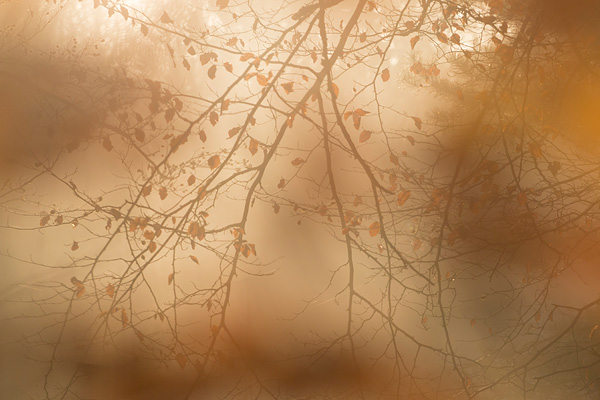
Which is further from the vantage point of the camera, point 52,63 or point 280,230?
point 280,230

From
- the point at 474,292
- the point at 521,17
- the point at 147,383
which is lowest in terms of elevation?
the point at 147,383

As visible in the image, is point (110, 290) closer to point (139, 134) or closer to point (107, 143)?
point (139, 134)

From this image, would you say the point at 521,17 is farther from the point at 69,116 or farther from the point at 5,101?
the point at 5,101

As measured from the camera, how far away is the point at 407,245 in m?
9.14

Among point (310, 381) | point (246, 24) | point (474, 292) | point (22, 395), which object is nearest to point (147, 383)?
point (22, 395)

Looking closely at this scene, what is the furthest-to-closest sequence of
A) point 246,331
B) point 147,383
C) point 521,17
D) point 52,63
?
point 52,63 < point 246,331 < point 147,383 < point 521,17

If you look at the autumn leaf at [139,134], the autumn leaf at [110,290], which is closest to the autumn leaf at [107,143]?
the autumn leaf at [139,134]

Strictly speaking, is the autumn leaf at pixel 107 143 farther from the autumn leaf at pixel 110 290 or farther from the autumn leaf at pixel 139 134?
the autumn leaf at pixel 110 290

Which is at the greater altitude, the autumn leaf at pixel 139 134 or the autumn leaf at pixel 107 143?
the autumn leaf at pixel 107 143

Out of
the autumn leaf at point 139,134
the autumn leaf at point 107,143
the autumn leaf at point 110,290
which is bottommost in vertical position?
the autumn leaf at point 110,290

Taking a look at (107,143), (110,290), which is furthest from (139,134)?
(110,290)

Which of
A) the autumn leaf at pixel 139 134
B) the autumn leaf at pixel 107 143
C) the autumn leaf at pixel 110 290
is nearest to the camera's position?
the autumn leaf at pixel 110 290

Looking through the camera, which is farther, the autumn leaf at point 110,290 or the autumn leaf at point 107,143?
the autumn leaf at point 107,143

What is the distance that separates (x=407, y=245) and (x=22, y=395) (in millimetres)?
5360
